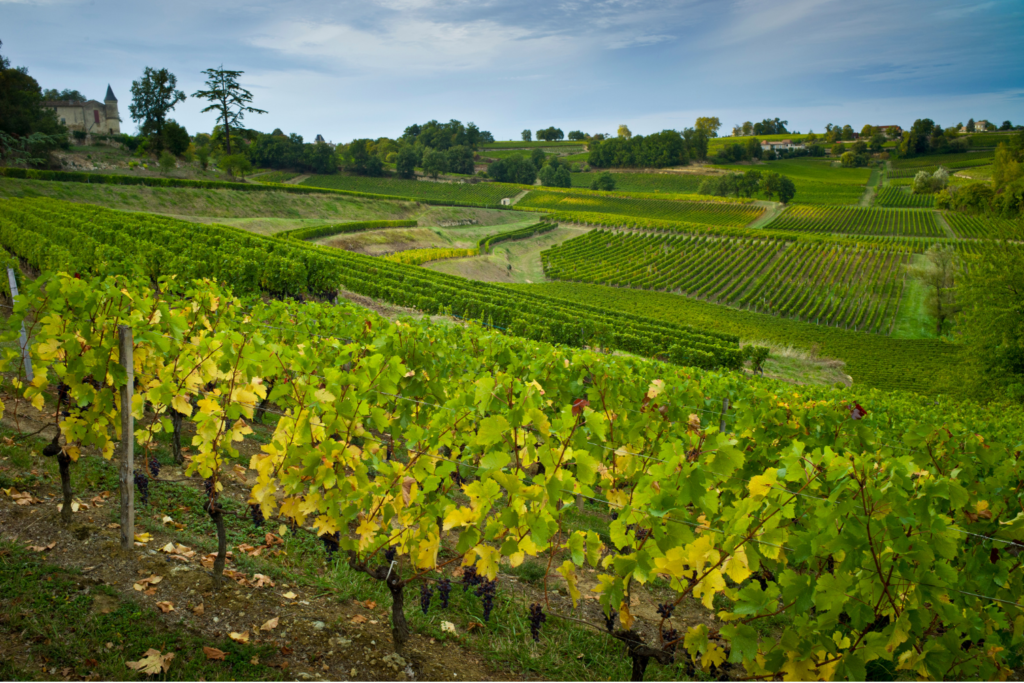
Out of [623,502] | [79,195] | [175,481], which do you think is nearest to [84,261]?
[175,481]

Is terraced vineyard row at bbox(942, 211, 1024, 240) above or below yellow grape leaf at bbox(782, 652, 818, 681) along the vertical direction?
above

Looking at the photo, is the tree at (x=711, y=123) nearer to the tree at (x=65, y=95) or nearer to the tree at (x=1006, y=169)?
the tree at (x=1006, y=169)

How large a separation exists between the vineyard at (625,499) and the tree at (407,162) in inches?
3957

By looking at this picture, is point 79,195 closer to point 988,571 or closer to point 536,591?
point 536,591

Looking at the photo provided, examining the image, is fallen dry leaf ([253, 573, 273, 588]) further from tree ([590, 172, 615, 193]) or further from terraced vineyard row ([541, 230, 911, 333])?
tree ([590, 172, 615, 193])

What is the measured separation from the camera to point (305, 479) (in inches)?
162

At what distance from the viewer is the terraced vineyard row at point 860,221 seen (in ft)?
243

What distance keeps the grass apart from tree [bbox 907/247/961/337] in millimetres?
51891

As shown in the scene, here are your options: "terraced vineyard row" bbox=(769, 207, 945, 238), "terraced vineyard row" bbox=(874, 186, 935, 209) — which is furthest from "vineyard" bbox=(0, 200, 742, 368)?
"terraced vineyard row" bbox=(874, 186, 935, 209)

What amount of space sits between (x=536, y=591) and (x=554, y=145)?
179m

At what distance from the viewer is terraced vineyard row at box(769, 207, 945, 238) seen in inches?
2916

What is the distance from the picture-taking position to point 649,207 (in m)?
95.6

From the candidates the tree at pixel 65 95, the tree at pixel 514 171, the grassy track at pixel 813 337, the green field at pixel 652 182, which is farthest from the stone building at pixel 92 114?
the green field at pixel 652 182

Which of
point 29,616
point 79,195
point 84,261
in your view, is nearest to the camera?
point 29,616
